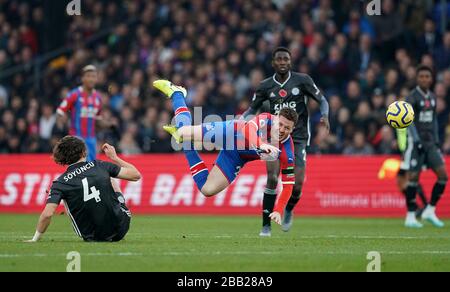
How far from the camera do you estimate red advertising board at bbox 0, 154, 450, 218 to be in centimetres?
2017

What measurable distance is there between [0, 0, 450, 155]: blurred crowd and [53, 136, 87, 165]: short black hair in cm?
1026

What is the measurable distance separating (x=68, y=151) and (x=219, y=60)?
13761 millimetres

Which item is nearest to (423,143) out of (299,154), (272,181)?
(299,154)

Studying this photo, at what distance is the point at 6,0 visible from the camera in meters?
27.9

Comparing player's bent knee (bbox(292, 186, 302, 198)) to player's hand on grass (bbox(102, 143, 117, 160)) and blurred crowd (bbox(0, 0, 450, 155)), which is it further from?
blurred crowd (bbox(0, 0, 450, 155))

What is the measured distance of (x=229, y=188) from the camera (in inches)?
810

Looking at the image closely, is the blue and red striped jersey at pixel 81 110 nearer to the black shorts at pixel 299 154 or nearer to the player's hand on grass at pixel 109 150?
the black shorts at pixel 299 154

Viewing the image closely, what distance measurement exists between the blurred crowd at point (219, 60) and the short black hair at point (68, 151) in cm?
1026

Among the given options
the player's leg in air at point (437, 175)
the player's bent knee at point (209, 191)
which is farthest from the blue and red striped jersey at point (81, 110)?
the player's leg in air at point (437, 175)

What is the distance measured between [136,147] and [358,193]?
18.8 feet

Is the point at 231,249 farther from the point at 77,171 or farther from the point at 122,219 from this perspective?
the point at 77,171

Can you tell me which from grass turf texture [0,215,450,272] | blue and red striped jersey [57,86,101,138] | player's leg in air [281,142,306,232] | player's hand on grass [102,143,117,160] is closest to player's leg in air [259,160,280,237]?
grass turf texture [0,215,450,272]
